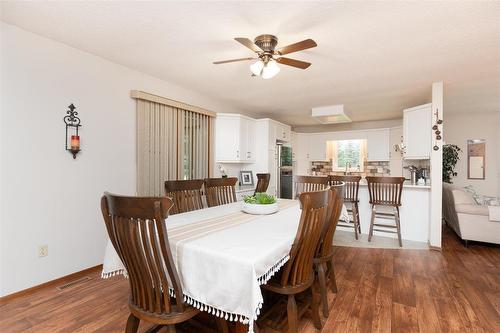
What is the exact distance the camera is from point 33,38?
7.57 feet

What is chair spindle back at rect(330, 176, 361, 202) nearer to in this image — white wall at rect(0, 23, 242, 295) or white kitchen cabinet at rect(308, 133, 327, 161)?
white kitchen cabinet at rect(308, 133, 327, 161)

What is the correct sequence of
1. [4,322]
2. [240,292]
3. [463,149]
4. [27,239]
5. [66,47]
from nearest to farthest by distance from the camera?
[240,292] < [4,322] < [27,239] < [66,47] < [463,149]

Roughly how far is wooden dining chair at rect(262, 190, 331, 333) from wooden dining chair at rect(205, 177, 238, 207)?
4.44 ft

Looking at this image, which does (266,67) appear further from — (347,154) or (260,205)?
(347,154)

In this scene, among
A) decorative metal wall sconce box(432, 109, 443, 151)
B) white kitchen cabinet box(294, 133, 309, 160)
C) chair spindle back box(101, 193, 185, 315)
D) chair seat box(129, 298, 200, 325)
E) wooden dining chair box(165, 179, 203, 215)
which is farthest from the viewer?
white kitchen cabinet box(294, 133, 309, 160)

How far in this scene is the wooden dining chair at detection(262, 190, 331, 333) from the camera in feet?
4.74

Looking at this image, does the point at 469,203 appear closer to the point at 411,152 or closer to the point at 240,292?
the point at 411,152

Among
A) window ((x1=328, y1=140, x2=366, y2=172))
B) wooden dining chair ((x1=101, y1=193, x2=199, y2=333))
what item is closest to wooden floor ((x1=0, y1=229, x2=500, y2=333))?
wooden dining chair ((x1=101, y1=193, x2=199, y2=333))

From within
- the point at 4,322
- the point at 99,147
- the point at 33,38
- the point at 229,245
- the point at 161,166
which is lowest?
the point at 4,322

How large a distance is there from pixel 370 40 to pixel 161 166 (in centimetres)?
284

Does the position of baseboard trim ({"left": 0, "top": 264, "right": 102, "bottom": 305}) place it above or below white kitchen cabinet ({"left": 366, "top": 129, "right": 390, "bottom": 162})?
below

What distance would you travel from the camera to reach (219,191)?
2.91 metres

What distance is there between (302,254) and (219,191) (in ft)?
5.08

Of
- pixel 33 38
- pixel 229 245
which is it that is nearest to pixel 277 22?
pixel 229 245
